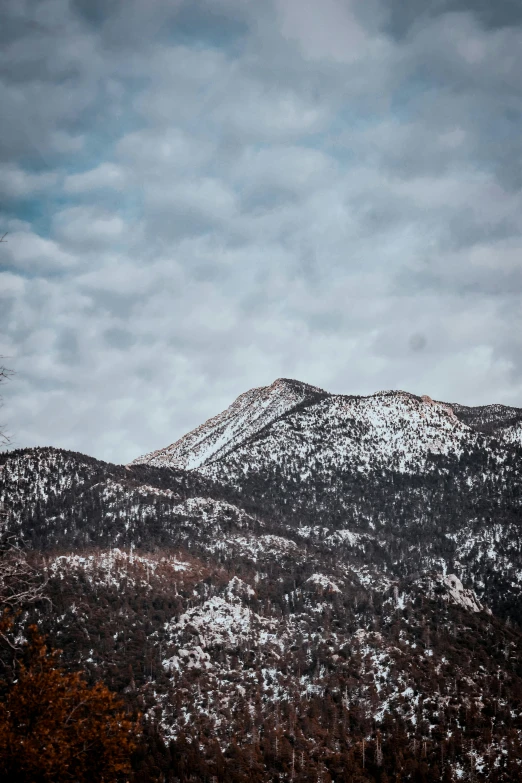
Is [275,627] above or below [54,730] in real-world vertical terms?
above

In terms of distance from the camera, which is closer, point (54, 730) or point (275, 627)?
point (54, 730)

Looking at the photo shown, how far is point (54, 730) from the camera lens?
16.9 metres

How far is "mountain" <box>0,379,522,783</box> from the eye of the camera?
208 ft

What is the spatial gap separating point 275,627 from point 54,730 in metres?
83.2

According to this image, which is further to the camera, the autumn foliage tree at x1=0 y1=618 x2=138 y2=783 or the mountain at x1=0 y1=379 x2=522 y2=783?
the mountain at x1=0 y1=379 x2=522 y2=783

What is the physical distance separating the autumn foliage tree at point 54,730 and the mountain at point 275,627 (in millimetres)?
5890

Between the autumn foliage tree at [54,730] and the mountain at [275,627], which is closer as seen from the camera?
the autumn foliage tree at [54,730]

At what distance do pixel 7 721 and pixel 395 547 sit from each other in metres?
Result: 157

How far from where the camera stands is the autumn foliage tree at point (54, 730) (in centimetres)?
1606

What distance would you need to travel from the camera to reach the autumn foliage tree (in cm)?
1606

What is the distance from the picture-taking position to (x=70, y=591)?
89.9 metres

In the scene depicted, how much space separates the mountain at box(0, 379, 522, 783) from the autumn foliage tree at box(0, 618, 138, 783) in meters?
5.89

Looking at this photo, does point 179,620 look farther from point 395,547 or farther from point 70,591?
point 395,547

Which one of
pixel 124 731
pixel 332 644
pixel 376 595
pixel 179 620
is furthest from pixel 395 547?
pixel 124 731
